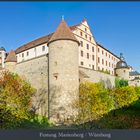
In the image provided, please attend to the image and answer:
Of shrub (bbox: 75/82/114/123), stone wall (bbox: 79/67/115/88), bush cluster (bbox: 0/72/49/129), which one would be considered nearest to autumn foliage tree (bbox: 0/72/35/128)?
bush cluster (bbox: 0/72/49/129)

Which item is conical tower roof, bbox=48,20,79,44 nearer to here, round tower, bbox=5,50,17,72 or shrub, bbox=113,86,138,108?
round tower, bbox=5,50,17,72

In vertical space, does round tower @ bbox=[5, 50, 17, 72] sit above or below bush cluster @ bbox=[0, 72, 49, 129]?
above

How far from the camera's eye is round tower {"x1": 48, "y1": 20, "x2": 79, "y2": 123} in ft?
37.7

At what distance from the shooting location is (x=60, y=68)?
39.0ft

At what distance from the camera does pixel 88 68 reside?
12.0 meters

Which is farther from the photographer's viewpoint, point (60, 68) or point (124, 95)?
point (124, 95)

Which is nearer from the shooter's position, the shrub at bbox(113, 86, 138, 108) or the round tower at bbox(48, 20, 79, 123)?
the round tower at bbox(48, 20, 79, 123)

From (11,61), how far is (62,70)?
2442 millimetres

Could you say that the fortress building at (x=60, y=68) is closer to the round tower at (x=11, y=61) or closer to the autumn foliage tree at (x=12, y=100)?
the round tower at (x=11, y=61)

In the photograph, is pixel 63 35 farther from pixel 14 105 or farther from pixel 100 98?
pixel 14 105

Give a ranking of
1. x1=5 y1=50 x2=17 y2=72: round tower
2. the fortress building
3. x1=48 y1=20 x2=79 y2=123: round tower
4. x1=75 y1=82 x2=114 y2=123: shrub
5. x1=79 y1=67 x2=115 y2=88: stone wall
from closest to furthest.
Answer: x1=5 y1=50 x2=17 y2=72: round tower → x1=75 y1=82 x2=114 y2=123: shrub → the fortress building → x1=48 y1=20 x2=79 y2=123: round tower → x1=79 y1=67 x2=115 y2=88: stone wall

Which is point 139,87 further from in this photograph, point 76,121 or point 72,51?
point 76,121

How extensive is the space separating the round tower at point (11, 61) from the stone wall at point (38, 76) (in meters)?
0.18

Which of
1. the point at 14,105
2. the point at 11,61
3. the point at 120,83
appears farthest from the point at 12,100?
the point at 120,83
